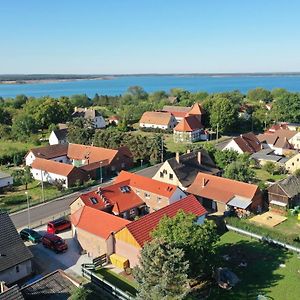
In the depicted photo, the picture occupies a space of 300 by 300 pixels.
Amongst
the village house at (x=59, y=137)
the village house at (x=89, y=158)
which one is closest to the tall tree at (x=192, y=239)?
the village house at (x=89, y=158)

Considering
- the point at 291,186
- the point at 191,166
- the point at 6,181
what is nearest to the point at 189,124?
the point at 191,166

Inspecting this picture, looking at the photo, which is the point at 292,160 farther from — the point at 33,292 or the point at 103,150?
the point at 33,292

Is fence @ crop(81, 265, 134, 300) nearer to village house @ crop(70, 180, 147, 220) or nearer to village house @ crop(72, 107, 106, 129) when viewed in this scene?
village house @ crop(70, 180, 147, 220)

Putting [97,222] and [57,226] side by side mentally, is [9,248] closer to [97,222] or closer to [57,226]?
[97,222]

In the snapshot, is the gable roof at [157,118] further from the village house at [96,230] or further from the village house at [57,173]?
the village house at [96,230]

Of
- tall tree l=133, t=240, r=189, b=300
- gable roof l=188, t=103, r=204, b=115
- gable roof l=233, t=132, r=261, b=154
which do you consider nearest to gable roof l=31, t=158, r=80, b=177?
gable roof l=233, t=132, r=261, b=154

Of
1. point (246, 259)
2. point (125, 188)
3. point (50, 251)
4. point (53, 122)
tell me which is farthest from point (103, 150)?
point (53, 122)
